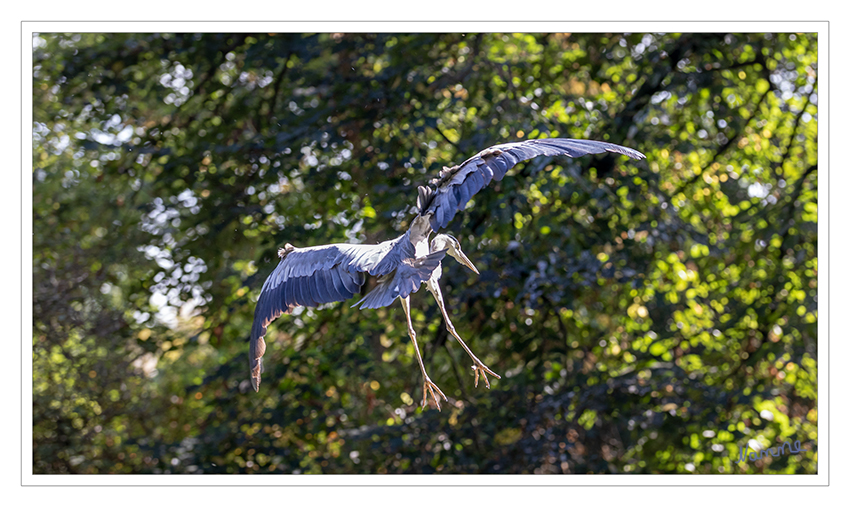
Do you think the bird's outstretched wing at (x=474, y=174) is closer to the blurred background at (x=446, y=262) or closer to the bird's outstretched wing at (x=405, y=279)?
the bird's outstretched wing at (x=405, y=279)

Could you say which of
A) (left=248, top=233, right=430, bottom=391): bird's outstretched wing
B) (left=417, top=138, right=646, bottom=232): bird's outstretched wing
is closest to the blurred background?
(left=248, top=233, right=430, bottom=391): bird's outstretched wing

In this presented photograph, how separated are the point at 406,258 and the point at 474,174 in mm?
184

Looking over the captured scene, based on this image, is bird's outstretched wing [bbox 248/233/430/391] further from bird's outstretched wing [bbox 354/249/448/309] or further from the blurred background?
the blurred background

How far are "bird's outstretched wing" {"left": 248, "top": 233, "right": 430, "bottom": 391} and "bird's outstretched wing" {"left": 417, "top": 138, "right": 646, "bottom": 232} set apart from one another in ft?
0.33

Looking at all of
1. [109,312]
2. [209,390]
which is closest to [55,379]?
[109,312]

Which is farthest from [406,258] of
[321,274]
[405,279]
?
[321,274]

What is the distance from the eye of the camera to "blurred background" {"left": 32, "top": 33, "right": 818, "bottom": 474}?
4.03 m

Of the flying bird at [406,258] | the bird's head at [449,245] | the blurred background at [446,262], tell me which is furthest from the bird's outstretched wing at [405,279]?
the blurred background at [446,262]

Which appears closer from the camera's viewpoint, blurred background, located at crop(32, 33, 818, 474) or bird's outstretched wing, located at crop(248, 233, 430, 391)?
bird's outstretched wing, located at crop(248, 233, 430, 391)

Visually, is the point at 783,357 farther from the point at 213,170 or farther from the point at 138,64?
the point at 138,64

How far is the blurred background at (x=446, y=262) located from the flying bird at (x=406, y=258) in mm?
2229

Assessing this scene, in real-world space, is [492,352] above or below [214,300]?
below

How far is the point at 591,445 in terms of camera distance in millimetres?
4367

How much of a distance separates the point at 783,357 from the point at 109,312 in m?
3.85
